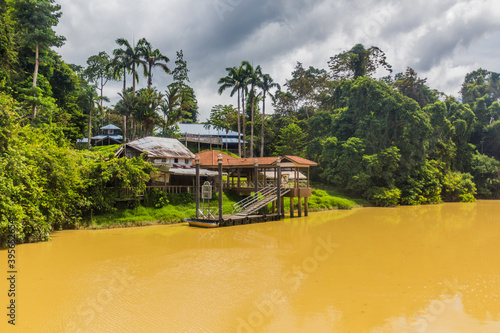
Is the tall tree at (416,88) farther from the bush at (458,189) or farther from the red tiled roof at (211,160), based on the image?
the red tiled roof at (211,160)

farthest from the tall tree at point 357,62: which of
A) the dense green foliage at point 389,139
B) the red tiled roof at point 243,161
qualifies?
the red tiled roof at point 243,161

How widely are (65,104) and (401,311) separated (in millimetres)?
34323

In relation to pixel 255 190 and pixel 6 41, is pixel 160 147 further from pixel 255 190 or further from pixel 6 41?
pixel 6 41

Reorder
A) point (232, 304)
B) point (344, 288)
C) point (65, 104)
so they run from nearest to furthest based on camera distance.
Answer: point (232, 304) → point (344, 288) → point (65, 104)

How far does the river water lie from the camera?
7441 millimetres

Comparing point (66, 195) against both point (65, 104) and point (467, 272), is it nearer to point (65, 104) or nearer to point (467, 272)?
point (467, 272)

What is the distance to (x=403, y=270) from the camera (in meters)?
11.2

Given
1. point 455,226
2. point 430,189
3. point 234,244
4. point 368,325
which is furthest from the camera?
point 430,189

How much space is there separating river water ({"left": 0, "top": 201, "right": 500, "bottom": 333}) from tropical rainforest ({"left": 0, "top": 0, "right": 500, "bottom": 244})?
304 centimetres

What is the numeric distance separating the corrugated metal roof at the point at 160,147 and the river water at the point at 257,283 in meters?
9.16

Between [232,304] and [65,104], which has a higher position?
[65,104]

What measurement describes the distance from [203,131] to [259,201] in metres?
26.2

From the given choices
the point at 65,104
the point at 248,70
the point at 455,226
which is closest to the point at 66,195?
the point at 65,104

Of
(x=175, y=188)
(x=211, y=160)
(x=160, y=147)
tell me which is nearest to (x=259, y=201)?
(x=211, y=160)
